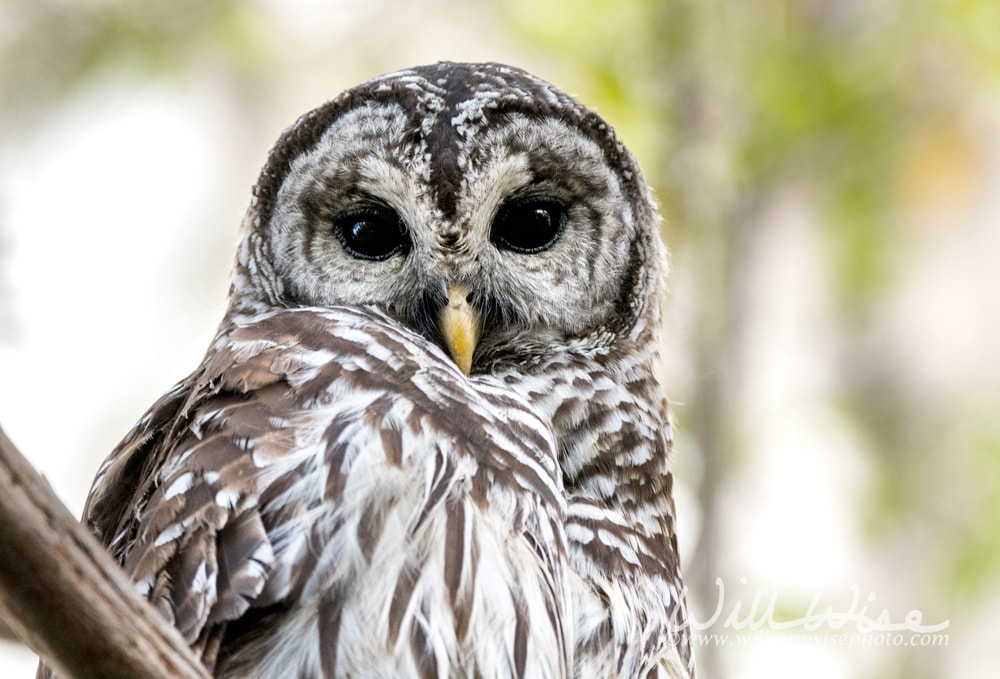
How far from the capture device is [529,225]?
9.37ft

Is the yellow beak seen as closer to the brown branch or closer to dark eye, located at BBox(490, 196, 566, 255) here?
dark eye, located at BBox(490, 196, 566, 255)

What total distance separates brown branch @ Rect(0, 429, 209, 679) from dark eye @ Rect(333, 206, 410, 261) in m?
1.49

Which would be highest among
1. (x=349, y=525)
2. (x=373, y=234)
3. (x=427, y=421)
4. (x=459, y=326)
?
(x=373, y=234)

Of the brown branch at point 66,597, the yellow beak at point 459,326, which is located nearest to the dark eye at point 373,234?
the yellow beak at point 459,326

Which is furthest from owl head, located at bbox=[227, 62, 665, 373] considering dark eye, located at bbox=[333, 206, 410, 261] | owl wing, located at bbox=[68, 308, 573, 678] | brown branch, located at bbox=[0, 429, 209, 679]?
brown branch, located at bbox=[0, 429, 209, 679]

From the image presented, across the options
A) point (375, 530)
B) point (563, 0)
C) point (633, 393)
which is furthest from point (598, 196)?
point (563, 0)

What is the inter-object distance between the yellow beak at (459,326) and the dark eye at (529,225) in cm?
19

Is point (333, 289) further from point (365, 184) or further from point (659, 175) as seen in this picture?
point (659, 175)

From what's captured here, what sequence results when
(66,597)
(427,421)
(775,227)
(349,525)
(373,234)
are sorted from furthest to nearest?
(775,227) < (373,234) < (427,421) < (349,525) < (66,597)

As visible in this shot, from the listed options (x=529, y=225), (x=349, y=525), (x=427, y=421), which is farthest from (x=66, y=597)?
(x=529, y=225)

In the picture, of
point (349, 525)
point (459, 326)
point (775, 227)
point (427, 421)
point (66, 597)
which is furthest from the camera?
point (775, 227)

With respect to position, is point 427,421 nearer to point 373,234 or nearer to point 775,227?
point 373,234

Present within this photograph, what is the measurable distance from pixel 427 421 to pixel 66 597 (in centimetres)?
96

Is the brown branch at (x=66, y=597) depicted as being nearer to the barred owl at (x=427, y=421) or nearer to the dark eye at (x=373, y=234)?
the barred owl at (x=427, y=421)
